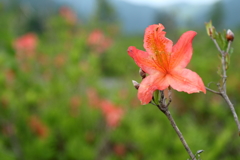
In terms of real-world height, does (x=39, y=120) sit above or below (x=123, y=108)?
above

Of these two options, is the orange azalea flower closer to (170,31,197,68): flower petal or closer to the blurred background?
(170,31,197,68): flower petal

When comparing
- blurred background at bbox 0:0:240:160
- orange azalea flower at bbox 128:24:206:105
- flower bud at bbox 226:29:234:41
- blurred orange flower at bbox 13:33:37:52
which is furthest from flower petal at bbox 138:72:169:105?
blurred orange flower at bbox 13:33:37:52

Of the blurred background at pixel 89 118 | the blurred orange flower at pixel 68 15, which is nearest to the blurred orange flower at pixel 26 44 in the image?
the blurred background at pixel 89 118

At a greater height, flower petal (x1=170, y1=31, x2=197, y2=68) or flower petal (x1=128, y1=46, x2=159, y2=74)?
Result: flower petal (x1=128, y1=46, x2=159, y2=74)

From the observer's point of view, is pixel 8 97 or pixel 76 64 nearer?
pixel 8 97

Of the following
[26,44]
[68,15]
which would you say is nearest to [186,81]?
[26,44]

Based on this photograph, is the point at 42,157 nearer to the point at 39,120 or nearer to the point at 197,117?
the point at 39,120

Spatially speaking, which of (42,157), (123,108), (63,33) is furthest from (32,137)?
(63,33)

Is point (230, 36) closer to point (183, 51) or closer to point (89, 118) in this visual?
point (183, 51)
